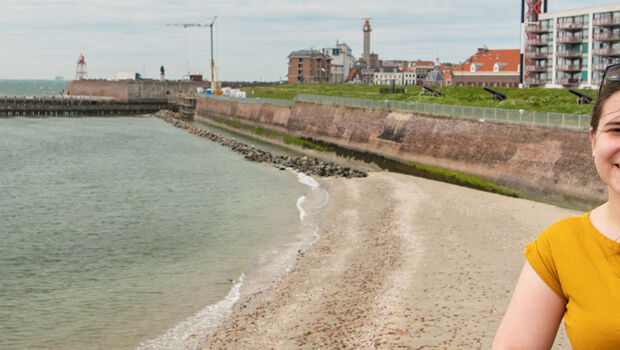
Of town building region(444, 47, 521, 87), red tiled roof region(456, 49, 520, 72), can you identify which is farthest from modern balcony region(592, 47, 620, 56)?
red tiled roof region(456, 49, 520, 72)

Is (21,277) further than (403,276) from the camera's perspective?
Yes

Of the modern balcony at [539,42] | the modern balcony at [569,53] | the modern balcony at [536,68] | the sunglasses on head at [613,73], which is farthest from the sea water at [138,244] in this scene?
the modern balcony at [539,42]

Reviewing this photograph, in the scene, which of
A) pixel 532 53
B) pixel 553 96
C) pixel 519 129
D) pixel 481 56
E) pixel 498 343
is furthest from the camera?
pixel 481 56

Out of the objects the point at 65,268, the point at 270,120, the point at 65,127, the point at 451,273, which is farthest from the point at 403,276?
the point at 65,127

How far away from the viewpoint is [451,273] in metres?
18.5

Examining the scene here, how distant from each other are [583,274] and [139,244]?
24.6m

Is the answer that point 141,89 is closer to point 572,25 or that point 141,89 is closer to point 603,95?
point 572,25

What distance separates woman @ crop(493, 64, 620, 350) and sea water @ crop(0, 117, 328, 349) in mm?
13462

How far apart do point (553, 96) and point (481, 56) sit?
64762 mm

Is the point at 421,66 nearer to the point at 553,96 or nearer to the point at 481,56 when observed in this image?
the point at 481,56

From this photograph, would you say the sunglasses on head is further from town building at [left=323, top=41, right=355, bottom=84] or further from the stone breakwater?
town building at [left=323, top=41, right=355, bottom=84]

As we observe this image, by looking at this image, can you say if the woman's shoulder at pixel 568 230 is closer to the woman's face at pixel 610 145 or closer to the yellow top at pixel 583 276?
the yellow top at pixel 583 276

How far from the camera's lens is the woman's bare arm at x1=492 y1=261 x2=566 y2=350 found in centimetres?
224

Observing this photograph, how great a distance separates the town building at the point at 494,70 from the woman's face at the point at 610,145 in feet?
349
